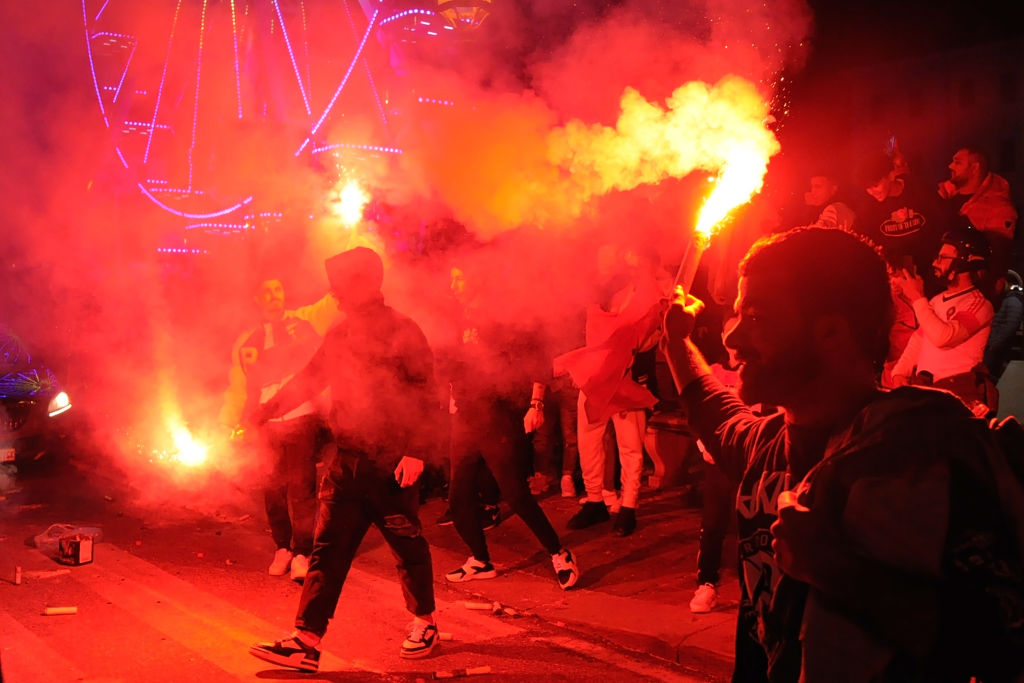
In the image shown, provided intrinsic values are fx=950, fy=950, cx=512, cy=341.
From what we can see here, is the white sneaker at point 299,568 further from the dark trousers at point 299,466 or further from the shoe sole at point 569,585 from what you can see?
the shoe sole at point 569,585

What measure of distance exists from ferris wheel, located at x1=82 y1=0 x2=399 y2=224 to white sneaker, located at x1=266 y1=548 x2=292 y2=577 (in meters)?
5.07

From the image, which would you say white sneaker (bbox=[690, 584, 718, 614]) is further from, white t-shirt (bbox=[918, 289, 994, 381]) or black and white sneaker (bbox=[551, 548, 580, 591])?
white t-shirt (bbox=[918, 289, 994, 381])

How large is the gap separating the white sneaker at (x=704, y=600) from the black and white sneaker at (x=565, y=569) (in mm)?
871

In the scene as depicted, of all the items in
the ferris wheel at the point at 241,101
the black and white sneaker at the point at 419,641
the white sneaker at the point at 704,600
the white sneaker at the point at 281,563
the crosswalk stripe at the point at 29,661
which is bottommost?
the white sneaker at the point at 281,563

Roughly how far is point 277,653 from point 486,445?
208 cm

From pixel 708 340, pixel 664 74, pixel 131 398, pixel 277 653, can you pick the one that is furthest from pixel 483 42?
pixel 131 398

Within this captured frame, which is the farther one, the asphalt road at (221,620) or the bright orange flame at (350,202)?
the bright orange flame at (350,202)

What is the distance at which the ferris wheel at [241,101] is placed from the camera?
35.8 ft

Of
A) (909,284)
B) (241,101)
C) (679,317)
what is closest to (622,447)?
(909,284)

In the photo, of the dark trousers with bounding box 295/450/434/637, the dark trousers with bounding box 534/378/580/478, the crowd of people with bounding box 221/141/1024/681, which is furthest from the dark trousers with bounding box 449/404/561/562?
the dark trousers with bounding box 534/378/580/478

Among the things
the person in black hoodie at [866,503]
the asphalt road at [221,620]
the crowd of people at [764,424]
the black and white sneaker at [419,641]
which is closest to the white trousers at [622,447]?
the crowd of people at [764,424]

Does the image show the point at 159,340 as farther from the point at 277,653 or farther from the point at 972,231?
the point at 972,231

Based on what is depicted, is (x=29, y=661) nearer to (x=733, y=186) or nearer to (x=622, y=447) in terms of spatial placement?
(x=622, y=447)

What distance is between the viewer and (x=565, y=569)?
6.14m
